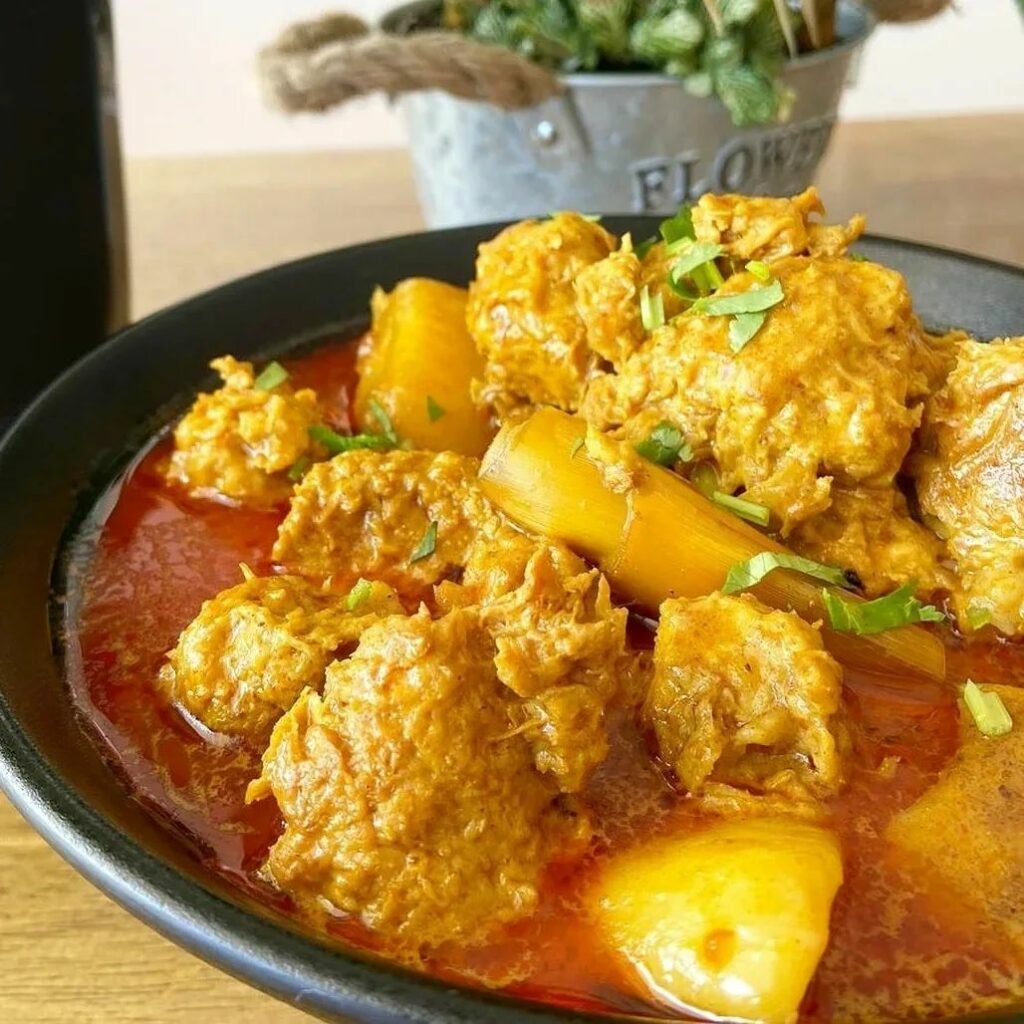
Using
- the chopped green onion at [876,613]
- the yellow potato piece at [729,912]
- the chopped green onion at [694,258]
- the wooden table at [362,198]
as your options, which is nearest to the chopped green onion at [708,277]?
the chopped green onion at [694,258]

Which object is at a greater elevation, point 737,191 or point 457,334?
point 457,334

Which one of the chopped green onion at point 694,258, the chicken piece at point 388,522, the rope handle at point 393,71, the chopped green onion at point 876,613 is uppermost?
the rope handle at point 393,71

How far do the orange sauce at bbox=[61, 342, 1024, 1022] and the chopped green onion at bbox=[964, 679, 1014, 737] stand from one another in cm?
3

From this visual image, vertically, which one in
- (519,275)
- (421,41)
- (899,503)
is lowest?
(899,503)

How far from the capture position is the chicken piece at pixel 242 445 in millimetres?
1574

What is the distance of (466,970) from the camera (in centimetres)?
100

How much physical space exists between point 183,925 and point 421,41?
1584 mm

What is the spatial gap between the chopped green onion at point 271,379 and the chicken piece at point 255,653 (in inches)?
17.3

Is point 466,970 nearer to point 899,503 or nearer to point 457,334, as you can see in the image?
point 899,503

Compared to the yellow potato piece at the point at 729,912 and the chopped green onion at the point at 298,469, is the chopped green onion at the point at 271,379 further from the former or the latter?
the yellow potato piece at the point at 729,912

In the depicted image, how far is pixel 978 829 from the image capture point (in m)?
1.13

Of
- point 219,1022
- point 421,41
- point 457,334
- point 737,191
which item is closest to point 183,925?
point 219,1022

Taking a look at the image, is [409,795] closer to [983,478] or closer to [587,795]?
[587,795]

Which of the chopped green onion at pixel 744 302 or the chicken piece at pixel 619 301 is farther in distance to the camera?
the chicken piece at pixel 619 301
